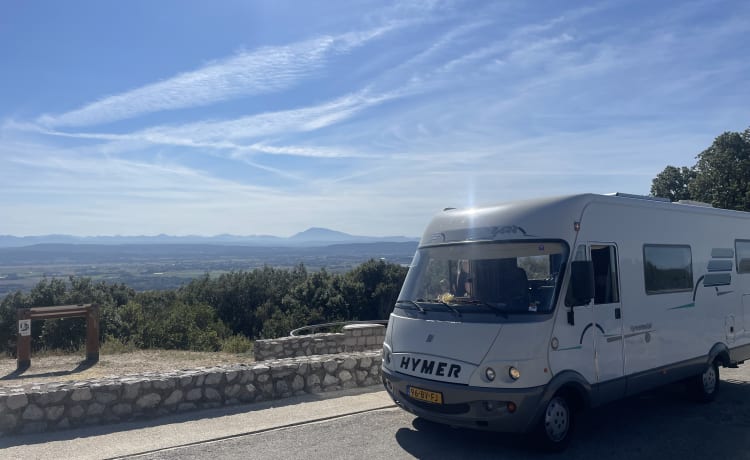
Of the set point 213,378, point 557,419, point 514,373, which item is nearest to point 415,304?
point 514,373

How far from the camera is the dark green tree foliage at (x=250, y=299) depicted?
20.7 m

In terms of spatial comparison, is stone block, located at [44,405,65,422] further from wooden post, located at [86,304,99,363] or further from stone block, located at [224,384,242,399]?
wooden post, located at [86,304,99,363]

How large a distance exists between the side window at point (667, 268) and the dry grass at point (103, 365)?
765 cm

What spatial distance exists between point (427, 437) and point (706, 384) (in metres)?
4.60

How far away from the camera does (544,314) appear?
577 centimetres

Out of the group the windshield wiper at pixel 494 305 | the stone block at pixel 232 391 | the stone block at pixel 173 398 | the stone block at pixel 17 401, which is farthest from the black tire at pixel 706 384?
the stone block at pixel 17 401

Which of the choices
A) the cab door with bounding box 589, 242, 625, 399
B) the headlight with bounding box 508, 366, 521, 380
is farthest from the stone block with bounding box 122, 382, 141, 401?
the cab door with bounding box 589, 242, 625, 399

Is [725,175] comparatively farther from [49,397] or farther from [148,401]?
[49,397]

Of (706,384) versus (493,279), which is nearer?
(493,279)

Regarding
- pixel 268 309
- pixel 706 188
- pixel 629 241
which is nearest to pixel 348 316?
pixel 268 309

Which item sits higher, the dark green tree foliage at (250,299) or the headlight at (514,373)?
the headlight at (514,373)

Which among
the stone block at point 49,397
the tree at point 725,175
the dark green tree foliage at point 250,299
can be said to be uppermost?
the tree at point 725,175

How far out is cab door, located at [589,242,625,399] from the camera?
6375 mm

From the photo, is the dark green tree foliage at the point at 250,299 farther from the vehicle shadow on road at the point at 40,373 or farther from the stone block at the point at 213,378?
the stone block at the point at 213,378
